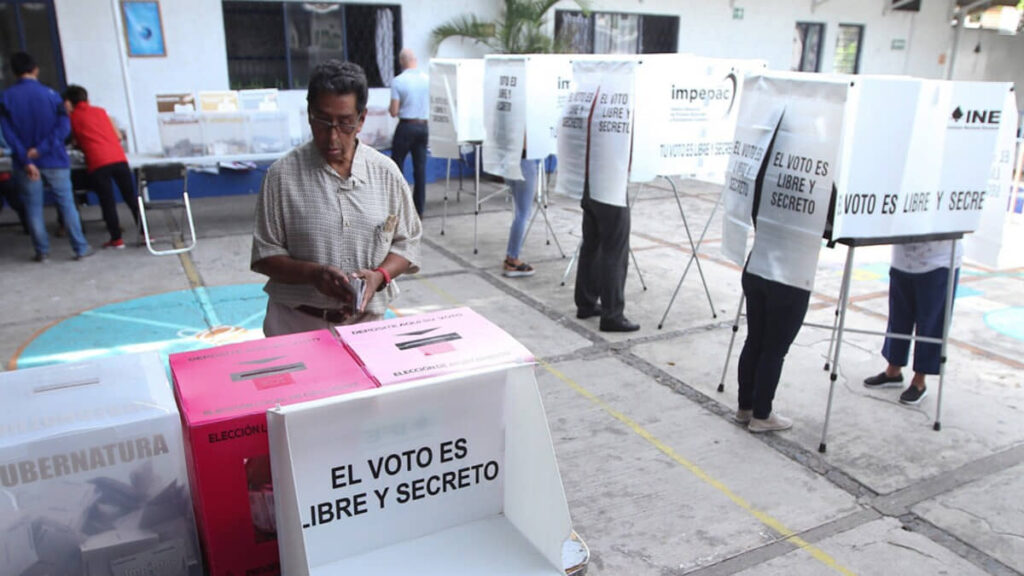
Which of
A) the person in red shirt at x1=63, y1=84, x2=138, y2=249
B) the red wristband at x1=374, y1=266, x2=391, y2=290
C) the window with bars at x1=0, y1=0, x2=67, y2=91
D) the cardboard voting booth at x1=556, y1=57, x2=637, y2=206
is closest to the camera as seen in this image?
the red wristband at x1=374, y1=266, x2=391, y2=290

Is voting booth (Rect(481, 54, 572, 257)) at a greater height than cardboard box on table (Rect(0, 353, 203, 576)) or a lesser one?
greater

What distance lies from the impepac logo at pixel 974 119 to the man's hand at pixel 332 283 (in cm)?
281

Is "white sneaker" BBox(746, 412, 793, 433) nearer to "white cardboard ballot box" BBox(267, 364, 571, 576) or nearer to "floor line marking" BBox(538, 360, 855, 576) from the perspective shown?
"floor line marking" BBox(538, 360, 855, 576)

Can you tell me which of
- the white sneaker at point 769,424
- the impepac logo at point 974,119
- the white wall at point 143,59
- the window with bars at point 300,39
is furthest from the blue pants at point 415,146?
the impepac logo at point 974,119

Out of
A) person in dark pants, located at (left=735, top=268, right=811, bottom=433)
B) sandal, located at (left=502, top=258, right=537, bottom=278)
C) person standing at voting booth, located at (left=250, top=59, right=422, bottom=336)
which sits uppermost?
person standing at voting booth, located at (left=250, top=59, right=422, bottom=336)

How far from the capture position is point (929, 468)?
11.3ft

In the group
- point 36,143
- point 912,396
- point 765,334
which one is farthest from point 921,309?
point 36,143

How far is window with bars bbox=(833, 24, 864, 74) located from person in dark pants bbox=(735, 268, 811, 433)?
1419 centimetres

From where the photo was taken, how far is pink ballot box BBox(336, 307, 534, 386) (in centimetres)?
151

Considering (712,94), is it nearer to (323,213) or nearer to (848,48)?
(323,213)

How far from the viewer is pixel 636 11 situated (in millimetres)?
12742

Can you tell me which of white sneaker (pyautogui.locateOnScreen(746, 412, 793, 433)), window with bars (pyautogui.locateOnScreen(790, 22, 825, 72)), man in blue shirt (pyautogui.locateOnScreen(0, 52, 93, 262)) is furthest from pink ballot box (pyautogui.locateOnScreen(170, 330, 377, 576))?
window with bars (pyautogui.locateOnScreen(790, 22, 825, 72))

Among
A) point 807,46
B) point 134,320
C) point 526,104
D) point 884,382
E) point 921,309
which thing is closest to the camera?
point 921,309

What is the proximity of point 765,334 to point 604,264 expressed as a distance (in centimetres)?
159
